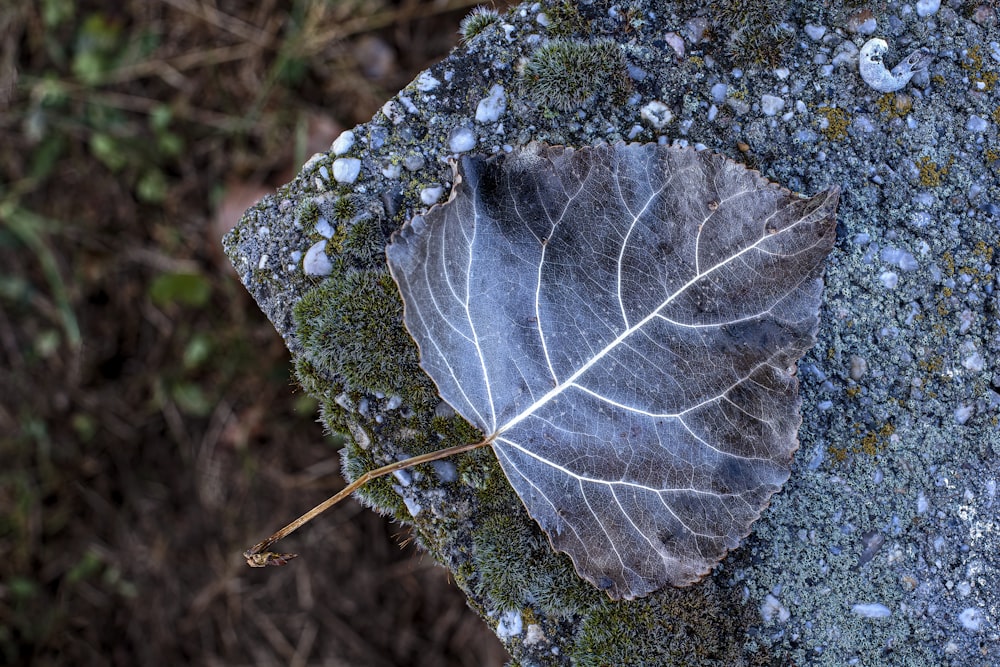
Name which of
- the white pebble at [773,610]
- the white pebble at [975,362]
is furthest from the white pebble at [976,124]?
the white pebble at [773,610]

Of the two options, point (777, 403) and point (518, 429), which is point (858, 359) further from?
point (518, 429)

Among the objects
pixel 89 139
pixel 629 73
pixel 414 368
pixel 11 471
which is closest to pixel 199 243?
pixel 89 139

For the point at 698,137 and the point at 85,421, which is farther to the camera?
the point at 85,421

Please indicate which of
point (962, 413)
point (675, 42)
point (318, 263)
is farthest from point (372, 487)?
point (962, 413)

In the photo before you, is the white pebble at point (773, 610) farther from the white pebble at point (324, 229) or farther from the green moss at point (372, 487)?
the white pebble at point (324, 229)

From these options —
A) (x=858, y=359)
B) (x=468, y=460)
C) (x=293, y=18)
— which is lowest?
(x=858, y=359)

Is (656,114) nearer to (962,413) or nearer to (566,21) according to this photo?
(566,21)
